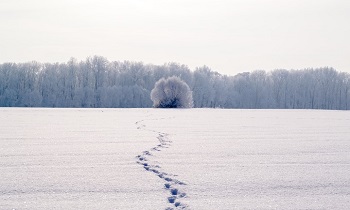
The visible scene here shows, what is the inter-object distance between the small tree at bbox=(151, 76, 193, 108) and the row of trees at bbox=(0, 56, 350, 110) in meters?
16.6

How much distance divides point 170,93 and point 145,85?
23.7 m

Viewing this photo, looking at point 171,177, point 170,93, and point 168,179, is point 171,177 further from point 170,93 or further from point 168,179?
point 170,93

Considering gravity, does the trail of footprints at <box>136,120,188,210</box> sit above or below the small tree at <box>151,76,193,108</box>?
below

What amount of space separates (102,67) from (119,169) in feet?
A: 174

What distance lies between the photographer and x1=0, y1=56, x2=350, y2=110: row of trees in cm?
5003

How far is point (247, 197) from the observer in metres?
3.34

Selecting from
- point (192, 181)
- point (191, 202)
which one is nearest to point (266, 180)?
point (192, 181)

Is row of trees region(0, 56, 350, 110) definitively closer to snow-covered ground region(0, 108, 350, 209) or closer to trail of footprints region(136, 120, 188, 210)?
snow-covered ground region(0, 108, 350, 209)

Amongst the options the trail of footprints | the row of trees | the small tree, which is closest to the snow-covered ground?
the trail of footprints

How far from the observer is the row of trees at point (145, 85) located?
164ft

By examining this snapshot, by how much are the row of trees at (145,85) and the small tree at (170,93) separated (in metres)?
16.6

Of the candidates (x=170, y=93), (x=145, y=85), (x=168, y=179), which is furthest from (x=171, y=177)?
(x=145, y=85)

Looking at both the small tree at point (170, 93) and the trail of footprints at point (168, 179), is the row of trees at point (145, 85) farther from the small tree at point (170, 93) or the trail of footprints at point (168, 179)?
the trail of footprints at point (168, 179)

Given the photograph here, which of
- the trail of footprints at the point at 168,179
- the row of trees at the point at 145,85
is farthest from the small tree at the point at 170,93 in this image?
the trail of footprints at the point at 168,179
